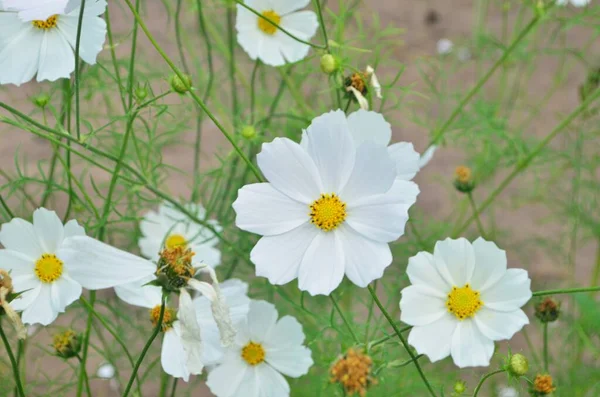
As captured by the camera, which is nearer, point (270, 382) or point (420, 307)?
point (420, 307)

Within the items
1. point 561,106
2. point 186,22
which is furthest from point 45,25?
point 561,106

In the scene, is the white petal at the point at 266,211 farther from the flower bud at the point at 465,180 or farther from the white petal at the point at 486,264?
the flower bud at the point at 465,180

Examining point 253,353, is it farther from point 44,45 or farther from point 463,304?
point 44,45

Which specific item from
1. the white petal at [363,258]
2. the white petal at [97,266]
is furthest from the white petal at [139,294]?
the white petal at [363,258]

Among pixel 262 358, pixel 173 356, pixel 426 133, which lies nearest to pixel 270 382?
pixel 262 358

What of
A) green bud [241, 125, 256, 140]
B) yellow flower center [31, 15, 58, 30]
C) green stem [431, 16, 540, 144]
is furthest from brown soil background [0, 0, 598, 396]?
yellow flower center [31, 15, 58, 30]
